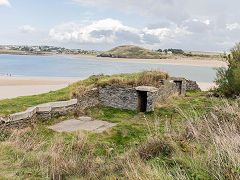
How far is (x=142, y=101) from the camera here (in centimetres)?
1177

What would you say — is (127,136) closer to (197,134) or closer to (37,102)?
(197,134)

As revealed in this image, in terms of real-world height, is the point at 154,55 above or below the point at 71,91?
above

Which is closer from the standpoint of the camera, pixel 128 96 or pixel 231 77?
pixel 128 96

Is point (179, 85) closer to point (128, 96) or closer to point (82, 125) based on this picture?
point (128, 96)

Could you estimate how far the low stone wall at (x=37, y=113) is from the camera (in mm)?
7395

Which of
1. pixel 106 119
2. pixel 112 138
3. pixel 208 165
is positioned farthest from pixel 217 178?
pixel 106 119

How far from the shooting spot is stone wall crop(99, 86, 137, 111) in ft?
36.6

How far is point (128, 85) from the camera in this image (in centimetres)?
1145

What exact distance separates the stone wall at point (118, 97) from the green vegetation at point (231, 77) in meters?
5.73

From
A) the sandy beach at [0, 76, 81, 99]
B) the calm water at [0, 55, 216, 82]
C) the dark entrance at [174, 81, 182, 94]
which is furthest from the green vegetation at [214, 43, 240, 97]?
the sandy beach at [0, 76, 81, 99]

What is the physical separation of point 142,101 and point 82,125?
419 centimetres

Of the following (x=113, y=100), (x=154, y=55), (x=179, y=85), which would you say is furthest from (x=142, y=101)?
(x=154, y=55)

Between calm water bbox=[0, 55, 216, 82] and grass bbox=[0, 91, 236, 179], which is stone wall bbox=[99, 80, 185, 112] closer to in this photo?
grass bbox=[0, 91, 236, 179]

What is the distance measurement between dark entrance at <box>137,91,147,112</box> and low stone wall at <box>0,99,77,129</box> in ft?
11.6
